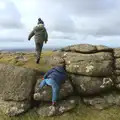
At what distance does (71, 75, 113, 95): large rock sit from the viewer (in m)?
18.9

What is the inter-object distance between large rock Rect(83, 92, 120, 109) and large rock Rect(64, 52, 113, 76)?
1.98 m

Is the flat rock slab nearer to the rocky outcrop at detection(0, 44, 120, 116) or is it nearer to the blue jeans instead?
the rocky outcrop at detection(0, 44, 120, 116)

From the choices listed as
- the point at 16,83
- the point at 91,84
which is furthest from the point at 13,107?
the point at 91,84

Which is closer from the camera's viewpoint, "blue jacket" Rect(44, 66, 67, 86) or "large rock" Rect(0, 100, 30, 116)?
"blue jacket" Rect(44, 66, 67, 86)

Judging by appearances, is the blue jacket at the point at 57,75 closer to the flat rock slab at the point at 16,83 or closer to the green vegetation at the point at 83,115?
the flat rock slab at the point at 16,83

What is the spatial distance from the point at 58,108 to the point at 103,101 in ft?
12.9

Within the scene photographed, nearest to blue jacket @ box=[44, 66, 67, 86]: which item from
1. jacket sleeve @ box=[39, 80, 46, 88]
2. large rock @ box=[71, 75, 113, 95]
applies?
jacket sleeve @ box=[39, 80, 46, 88]

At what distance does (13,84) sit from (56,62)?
15.0ft

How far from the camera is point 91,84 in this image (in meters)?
18.9

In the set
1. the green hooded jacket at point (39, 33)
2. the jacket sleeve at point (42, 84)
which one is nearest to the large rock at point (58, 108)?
the jacket sleeve at point (42, 84)

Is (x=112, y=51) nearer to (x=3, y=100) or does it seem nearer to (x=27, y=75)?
(x=27, y=75)

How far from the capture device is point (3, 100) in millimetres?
18562

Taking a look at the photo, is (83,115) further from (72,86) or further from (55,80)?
(55,80)

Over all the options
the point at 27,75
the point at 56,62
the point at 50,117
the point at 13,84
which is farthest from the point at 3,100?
the point at 56,62
